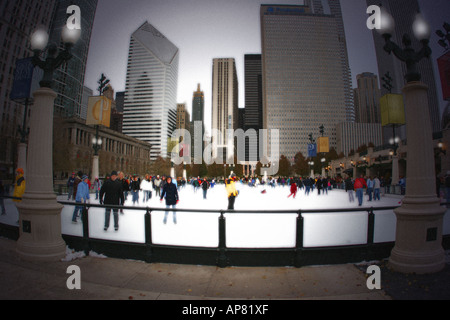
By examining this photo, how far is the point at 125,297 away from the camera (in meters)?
3.00

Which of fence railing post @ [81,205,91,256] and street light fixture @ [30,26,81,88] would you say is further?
street light fixture @ [30,26,81,88]

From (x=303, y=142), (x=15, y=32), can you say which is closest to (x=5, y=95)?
(x=15, y=32)

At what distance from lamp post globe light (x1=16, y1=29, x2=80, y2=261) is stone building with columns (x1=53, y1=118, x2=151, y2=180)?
33.5 meters

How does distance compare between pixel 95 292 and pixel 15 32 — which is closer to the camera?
pixel 95 292

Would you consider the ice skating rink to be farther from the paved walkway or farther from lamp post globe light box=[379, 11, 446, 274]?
lamp post globe light box=[379, 11, 446, 274]

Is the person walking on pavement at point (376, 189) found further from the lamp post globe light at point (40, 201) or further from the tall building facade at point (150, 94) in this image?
the tall building facade at point (150, 94)

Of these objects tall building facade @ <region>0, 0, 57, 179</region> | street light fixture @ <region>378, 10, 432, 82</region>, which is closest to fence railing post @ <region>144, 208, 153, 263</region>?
street light fixture @ <region>378, 10, 432, 82</region>

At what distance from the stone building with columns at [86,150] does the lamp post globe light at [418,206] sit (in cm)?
3892

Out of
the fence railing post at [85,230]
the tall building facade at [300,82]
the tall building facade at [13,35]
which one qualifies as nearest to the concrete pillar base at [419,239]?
the fence railing post at [85,230]

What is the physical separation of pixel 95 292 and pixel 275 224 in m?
3.07

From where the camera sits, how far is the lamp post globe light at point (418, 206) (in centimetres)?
382

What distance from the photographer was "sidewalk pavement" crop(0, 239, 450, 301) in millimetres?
3061

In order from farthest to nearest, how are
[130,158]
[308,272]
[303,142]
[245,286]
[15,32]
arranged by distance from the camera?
[303,142] < [130,158] < [15,32] < [308,272] < [245,286]

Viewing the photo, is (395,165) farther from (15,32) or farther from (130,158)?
(130,158)
